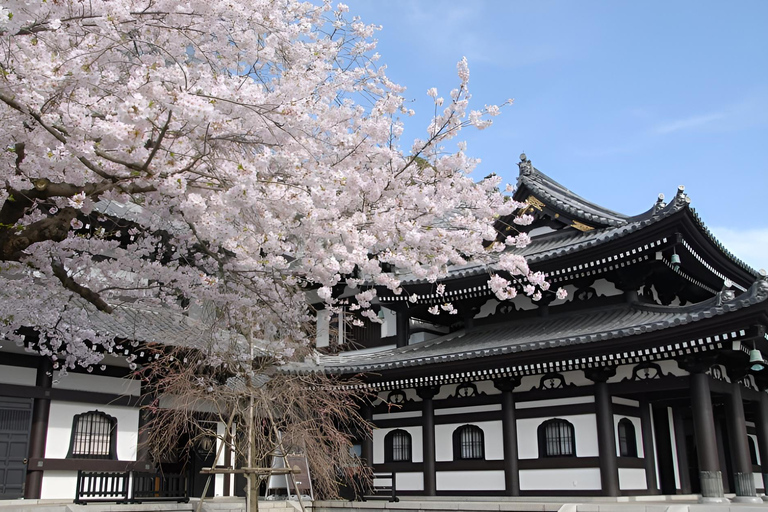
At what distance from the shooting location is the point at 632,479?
1436cm

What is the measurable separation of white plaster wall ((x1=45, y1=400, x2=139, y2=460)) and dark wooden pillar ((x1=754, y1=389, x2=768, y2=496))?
14307mm

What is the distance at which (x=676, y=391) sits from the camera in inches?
579

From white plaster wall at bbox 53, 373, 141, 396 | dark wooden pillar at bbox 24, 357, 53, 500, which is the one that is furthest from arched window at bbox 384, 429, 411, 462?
dark wooden pillar at bbox 24, 357, 53, 500

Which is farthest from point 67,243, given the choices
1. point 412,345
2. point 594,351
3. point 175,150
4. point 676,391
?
point 676,391

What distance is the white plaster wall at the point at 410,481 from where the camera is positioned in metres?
16.4

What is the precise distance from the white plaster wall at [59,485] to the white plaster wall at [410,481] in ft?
24.0

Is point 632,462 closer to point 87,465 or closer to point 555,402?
point 555,402

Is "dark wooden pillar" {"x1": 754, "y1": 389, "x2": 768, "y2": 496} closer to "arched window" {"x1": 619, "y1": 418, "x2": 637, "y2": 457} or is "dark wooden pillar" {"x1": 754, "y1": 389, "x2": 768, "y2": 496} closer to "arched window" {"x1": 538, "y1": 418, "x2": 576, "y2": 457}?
"arched window" {"x1": 619, "y1": 418, "x2": 637, "y2": 457}

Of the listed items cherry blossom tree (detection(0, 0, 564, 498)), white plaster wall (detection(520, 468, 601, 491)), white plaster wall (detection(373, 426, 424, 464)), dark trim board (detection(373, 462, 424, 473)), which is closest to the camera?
cherry blossom tree (detection(0, 0, 564, 498))

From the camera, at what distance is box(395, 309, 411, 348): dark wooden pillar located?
63.1ft

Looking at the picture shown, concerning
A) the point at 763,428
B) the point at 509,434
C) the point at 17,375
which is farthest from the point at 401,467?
the point at 17,375

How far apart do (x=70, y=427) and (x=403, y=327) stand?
881cm

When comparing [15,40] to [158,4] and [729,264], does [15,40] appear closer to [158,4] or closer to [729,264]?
[158,4]

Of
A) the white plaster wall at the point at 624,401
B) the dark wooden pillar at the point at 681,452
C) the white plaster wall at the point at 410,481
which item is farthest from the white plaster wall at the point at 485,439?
the dark wooden pillar at the point at 681,452
